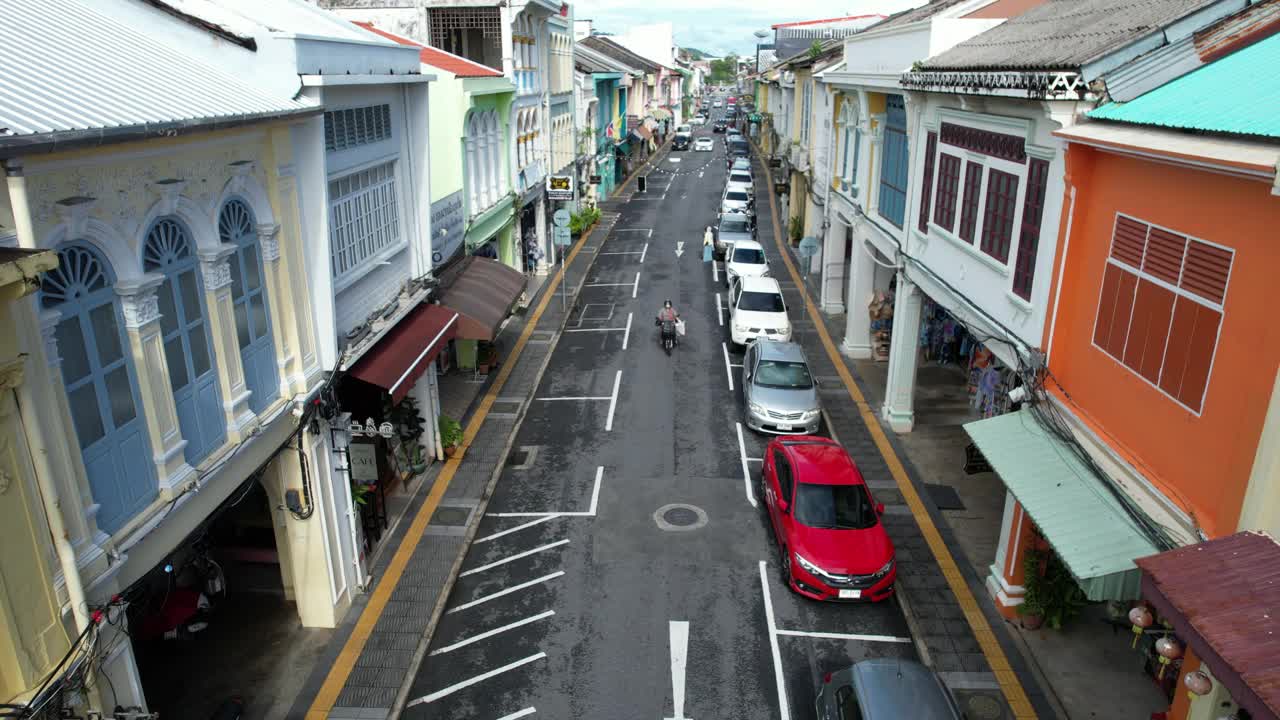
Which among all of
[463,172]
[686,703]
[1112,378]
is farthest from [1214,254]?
[463,172]

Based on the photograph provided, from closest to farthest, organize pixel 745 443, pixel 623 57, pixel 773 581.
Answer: pixel 773 581
pixel 745 443
pixel 623 57

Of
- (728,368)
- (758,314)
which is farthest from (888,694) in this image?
(758,314)

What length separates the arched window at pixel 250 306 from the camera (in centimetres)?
993

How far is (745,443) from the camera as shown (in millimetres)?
19016

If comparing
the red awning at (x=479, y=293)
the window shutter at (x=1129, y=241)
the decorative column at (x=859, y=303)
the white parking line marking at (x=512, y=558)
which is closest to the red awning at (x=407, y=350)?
the red awning at (x=479, y=293)

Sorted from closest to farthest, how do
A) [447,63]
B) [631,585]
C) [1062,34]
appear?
[1062,34] → [631,585] → [447,63]

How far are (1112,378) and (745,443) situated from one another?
32.3 ft

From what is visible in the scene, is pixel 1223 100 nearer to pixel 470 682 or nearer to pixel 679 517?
pixel 679 517

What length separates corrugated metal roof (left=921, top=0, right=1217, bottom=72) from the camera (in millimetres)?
9969

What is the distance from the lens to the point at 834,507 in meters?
13.9

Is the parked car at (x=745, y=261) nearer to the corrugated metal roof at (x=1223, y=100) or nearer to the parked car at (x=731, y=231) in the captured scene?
the parked car at (x=731, y=231)

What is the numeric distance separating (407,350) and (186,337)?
18.7 feet

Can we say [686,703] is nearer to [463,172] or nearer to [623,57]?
[463,172]

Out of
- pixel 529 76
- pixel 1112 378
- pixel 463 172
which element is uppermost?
pixel 529 76
